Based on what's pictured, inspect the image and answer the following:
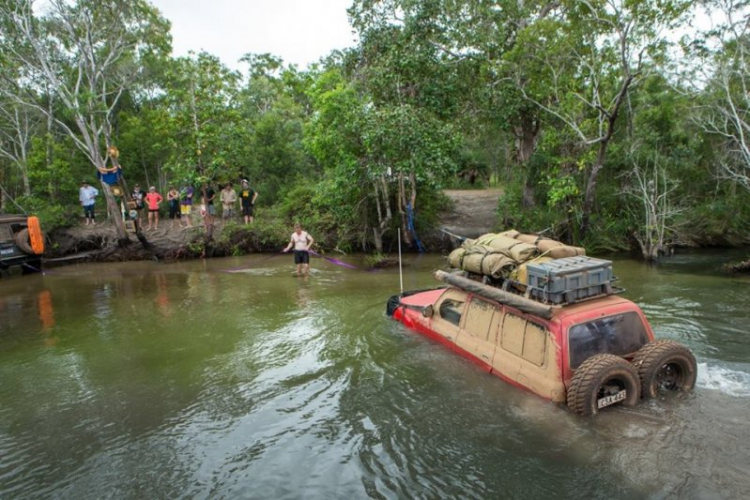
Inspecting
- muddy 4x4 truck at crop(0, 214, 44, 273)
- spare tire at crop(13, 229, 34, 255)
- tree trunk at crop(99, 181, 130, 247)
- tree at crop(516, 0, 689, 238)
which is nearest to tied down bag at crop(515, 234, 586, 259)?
tree at crop(516, 0, 689, 238)

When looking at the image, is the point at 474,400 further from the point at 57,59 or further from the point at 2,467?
the point at 57,59

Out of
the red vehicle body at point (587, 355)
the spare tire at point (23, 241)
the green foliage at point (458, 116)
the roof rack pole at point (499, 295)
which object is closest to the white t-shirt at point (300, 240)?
the green foliage at point (458, 116)

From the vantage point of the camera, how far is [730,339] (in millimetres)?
8133

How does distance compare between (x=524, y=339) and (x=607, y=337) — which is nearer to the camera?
(x=607, y=337)

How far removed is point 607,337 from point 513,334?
110cm

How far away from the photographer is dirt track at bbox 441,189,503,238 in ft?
64.6

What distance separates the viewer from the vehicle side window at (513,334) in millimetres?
6207

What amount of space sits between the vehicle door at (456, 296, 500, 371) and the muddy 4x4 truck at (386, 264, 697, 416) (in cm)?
2

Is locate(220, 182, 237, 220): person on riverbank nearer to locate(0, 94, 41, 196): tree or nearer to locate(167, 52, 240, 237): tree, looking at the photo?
locate(167, 52, 240, 237): tree

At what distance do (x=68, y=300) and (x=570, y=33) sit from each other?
1584 cm

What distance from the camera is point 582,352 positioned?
561cm

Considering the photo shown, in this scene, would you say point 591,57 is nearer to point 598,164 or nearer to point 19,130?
point 598,164

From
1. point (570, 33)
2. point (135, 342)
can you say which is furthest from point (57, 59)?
point (570, 33)

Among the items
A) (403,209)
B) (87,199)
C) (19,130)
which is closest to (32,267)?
(87,199)
